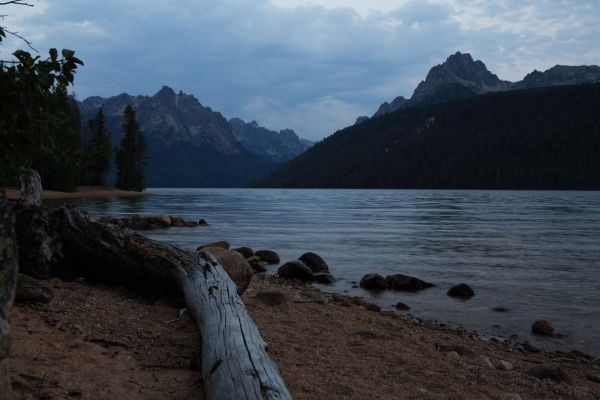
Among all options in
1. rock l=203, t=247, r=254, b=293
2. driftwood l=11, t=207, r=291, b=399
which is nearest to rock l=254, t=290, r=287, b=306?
rock l=203, t=247, r=254, b=293

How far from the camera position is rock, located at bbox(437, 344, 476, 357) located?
28.8 ft

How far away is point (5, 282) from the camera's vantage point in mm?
4055

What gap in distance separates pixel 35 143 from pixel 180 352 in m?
3.35

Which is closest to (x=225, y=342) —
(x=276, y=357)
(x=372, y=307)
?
(x=276, y=357)

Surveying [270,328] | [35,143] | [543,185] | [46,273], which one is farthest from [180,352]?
[543,185]

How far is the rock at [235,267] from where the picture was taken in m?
11.3

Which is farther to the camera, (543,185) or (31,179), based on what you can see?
(543,185)

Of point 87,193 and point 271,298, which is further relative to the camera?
point 87,193

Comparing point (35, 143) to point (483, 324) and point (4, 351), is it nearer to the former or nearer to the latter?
point (4, 351)

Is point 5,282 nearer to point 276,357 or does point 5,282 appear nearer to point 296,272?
point 276,357

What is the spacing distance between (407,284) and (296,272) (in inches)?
151

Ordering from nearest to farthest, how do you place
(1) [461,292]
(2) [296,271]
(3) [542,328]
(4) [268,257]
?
1. (3) [542,328]
2. (1) [461,292]
3. (2) [296,271]
4. (4) [268,257]

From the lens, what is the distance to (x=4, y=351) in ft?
12.7

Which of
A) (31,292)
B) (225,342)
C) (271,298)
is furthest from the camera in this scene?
(271,298)
